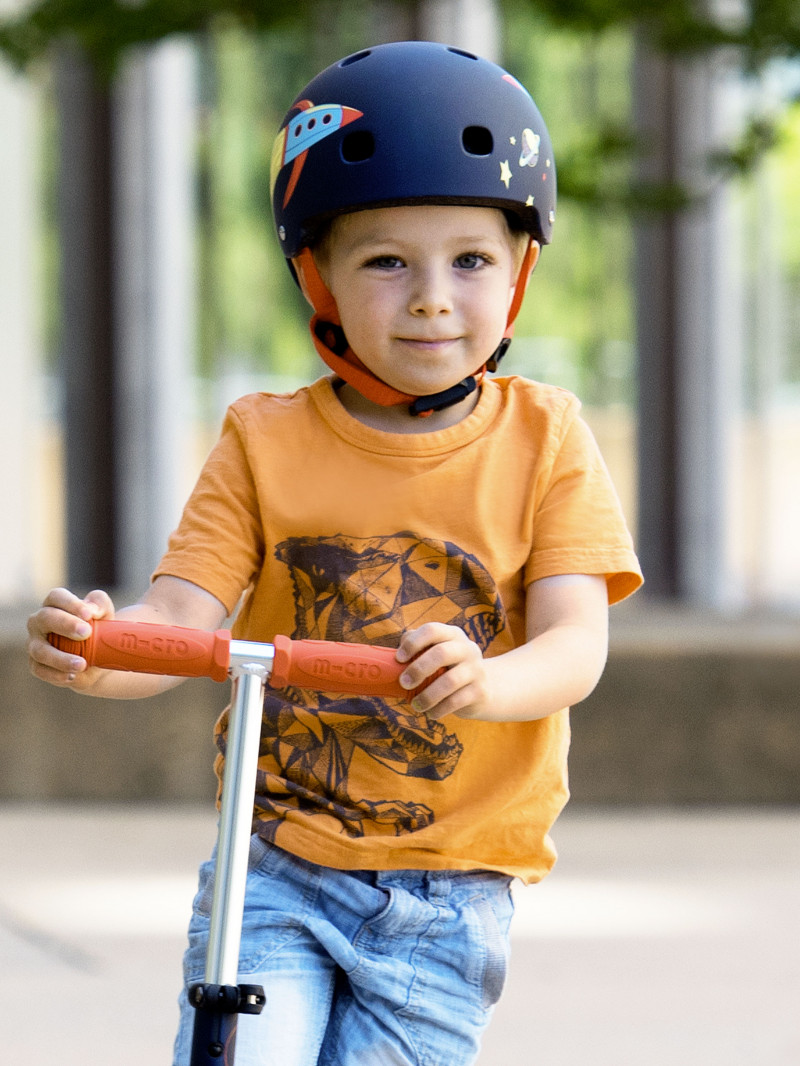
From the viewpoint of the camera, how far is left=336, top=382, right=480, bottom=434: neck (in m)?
2.21

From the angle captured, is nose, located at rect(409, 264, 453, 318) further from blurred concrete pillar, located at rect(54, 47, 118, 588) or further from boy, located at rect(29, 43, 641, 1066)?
blurred concrete pillar, located at rect(54, 47, 118, 588)

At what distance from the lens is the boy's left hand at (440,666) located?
175cm

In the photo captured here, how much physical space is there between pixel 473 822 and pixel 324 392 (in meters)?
0.63

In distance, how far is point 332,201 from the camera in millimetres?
2137

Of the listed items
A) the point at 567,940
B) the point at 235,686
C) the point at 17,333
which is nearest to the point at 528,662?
the point at 235,686

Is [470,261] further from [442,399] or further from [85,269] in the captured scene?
[85,269]

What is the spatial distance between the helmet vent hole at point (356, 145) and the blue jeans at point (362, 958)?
0.94 metres

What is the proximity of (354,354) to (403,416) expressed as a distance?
0.36ft

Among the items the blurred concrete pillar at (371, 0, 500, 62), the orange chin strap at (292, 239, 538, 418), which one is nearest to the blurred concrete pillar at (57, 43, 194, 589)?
the blurred concrete pillar at (371, 0, 500, 62)

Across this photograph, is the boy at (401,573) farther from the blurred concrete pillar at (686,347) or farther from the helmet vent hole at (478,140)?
the blurred concrete pillar at (686,347)

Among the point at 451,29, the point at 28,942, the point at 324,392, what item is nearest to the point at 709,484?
the point at 451,29

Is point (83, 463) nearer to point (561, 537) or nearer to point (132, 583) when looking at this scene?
point (132, 583)

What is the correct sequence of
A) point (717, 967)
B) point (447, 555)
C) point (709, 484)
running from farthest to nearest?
1. point (709, 484)
2. point (717, 967)
3. point (447, 555)

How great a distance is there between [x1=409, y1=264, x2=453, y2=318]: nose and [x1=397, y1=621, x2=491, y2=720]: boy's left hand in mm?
490
